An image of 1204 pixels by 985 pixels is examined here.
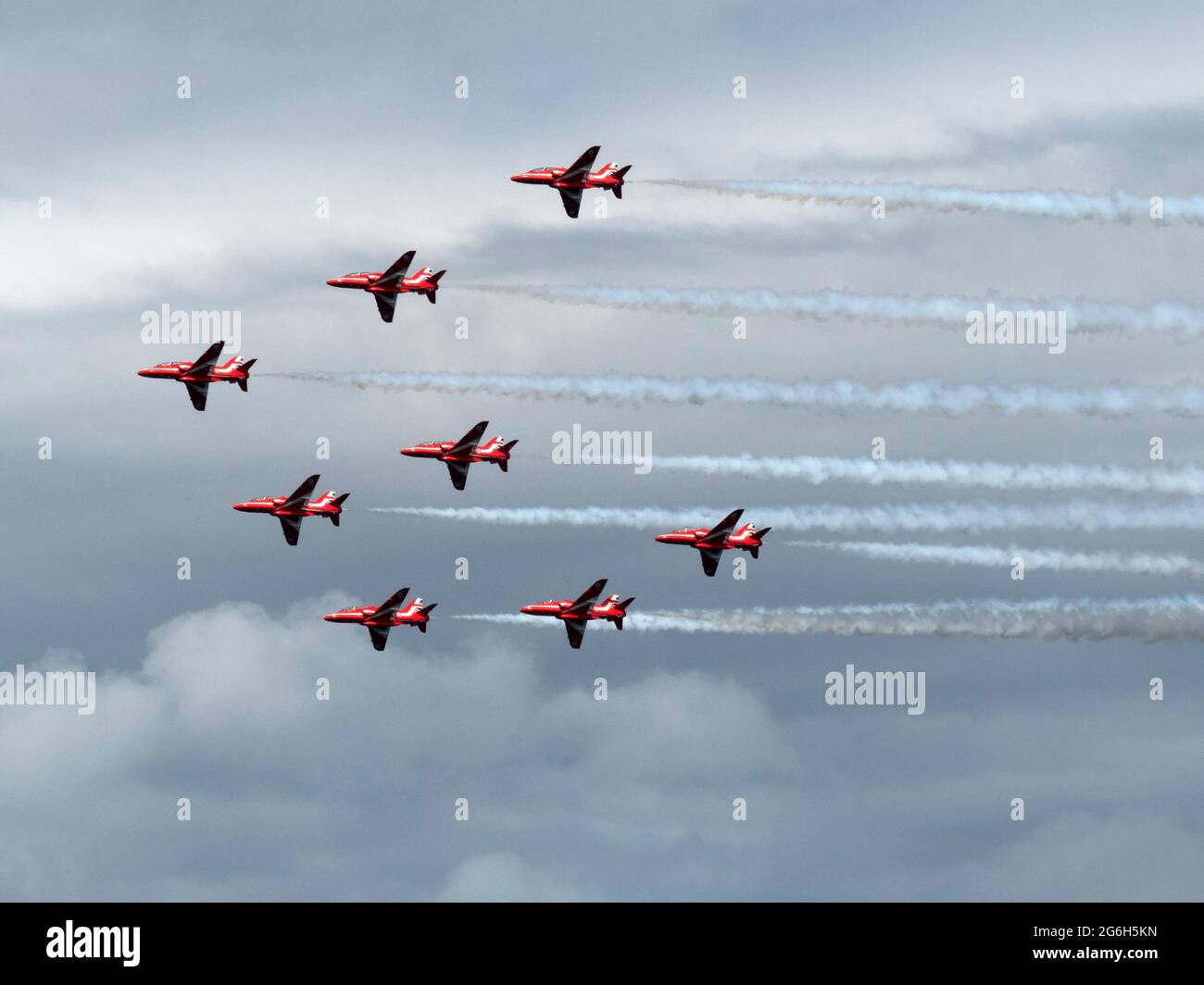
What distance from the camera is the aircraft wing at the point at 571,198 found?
19250 cm

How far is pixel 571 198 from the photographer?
192750mm

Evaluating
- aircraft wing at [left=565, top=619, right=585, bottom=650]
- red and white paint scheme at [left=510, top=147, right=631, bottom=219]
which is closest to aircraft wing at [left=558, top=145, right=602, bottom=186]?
red and white paint scheme at [left=510, top=147, right=631, bottom=219]

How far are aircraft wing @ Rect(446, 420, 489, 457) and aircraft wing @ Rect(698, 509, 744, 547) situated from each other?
1527 centimetres

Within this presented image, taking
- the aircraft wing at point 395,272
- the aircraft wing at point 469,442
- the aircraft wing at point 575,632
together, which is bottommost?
the aircraft wing at point 575,632

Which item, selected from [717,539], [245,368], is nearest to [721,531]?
[717,539]

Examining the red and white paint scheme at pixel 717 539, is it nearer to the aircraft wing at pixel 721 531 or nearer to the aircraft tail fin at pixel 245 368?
the aircraft wing at pixel 721 531

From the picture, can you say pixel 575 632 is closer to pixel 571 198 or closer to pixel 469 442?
pixel 469 442

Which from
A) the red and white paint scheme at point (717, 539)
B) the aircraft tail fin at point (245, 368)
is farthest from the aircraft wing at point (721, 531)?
the aircraft tail fin at point (245, 368)

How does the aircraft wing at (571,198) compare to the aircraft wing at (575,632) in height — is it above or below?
above
